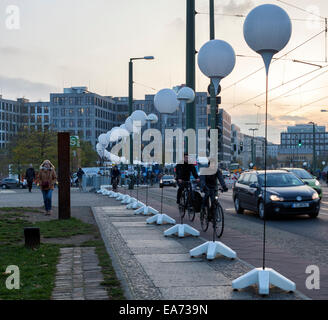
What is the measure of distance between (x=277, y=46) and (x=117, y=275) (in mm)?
3625

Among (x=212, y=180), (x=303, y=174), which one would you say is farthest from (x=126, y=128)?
(x=212, y=180)

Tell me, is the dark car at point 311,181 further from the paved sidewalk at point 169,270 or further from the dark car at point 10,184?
the dark car at point 10,184

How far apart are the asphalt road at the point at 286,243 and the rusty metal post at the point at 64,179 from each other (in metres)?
3.18

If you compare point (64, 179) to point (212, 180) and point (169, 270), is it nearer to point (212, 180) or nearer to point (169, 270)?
point (212, 180)

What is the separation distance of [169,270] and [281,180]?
10396 millimetres

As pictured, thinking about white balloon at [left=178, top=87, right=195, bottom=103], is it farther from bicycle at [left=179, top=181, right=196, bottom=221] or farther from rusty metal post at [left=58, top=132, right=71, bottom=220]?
rusty metal post at [left=58, top=132, right=71, bottom=220]

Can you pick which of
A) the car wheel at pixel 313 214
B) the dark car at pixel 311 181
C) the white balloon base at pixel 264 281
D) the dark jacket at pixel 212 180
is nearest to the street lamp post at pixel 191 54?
the car wheel at pixel 313 214

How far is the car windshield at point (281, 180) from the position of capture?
17.3 meters

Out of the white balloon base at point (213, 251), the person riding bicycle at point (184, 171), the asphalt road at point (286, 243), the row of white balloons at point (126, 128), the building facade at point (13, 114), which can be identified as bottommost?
the asphalt road at point (286, 243)

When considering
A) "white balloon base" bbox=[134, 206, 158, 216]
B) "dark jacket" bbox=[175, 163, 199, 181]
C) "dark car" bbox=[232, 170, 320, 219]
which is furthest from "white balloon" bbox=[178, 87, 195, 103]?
"white balloon base" bbox=[134, 206, 158, 216]

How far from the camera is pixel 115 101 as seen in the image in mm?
174500

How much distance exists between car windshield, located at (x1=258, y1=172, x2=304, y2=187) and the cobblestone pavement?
9070 millimetres

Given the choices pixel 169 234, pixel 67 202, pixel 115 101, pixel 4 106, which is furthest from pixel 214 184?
pixel 115 101
